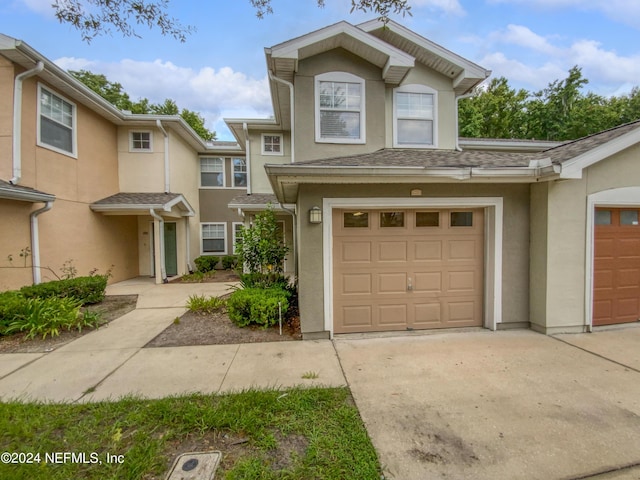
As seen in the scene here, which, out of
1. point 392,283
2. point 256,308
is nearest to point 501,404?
point 392,283

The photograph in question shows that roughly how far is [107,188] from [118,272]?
3.19 meters

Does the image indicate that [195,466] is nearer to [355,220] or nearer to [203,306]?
[355,220]

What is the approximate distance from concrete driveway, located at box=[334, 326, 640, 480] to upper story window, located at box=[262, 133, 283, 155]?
343 inches

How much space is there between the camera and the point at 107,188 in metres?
10.7

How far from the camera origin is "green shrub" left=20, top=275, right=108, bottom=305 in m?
6.67

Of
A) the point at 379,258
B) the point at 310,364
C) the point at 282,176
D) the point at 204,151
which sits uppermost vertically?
the point at 204,151

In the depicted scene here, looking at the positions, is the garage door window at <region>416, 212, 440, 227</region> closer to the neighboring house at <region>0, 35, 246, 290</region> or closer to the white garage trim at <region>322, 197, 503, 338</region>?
the white garage trim at <region>322, 197, 503, 338</region>

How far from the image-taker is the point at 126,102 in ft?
74.9

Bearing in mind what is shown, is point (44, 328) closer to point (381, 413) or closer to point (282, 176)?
point (282, 176)

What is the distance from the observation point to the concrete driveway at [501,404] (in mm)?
2400

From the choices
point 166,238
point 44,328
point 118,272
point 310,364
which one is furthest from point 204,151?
point 310,364

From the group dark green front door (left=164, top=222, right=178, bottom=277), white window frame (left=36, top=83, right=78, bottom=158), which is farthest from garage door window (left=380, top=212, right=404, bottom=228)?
dark green front door (left=164, top=222, right=178, bottom=277)

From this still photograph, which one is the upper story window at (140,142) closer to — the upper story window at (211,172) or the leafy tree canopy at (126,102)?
the upper story window at (211,172)

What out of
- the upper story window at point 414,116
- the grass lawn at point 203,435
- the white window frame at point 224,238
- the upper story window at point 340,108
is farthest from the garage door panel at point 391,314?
the white window frame at point 224,238
